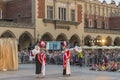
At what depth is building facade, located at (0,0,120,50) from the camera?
43.4 m

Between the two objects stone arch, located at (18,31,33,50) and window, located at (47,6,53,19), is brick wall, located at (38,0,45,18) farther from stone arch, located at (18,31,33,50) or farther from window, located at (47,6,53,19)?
stone arch, located at (18,31,33,50)

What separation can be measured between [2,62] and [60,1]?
90.0 feet

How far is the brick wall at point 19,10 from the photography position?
4628 centimetres

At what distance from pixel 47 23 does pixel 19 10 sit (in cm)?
492

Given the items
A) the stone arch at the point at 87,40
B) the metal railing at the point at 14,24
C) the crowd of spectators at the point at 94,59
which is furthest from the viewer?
the stone arch at the point at 87,40

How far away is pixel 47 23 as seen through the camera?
46.3m

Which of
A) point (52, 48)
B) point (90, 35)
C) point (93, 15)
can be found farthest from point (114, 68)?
point (93, 15)

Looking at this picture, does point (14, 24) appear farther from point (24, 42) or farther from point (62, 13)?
point (62, 13)

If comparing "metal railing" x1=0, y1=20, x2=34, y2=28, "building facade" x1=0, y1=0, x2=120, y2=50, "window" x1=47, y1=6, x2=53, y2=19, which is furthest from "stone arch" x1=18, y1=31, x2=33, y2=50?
"window" x1=47, y1=6, x2=53, y2=19

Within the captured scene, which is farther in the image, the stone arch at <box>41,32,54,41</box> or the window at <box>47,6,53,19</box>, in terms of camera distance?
the window at <box>47,6,53,19</box>

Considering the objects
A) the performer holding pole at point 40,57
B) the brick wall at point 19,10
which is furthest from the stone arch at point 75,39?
the performer holding pole at point 40,57

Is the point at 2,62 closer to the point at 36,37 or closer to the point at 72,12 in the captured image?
the point at 36,37

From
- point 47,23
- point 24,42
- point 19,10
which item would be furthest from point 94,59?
point 19,10

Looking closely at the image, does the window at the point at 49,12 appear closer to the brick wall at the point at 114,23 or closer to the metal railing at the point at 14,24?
the metal railing at the point at 14,24
